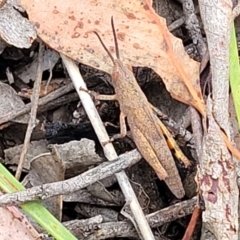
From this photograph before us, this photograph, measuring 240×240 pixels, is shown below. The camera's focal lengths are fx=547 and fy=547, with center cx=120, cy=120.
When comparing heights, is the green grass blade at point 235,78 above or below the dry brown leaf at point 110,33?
below

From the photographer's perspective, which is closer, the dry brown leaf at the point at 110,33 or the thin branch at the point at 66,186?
the thin branch at the point at 66,186

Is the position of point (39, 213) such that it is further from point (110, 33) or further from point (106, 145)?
point (110, 33)

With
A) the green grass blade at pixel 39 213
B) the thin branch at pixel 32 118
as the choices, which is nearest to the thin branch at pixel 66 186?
the green grass blade at pixel 39 213

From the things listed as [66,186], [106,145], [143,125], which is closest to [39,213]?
[66,186]

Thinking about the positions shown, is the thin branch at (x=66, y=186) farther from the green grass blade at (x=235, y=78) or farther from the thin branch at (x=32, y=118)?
the green grass blade at (x=235, y=78)

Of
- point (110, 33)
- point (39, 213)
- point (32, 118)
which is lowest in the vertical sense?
point (39, 213)

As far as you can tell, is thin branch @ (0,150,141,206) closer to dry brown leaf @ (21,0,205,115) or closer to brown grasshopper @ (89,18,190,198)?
brown grasshopper @ (89,18,190,198)

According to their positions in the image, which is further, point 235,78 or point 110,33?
point 110,33
